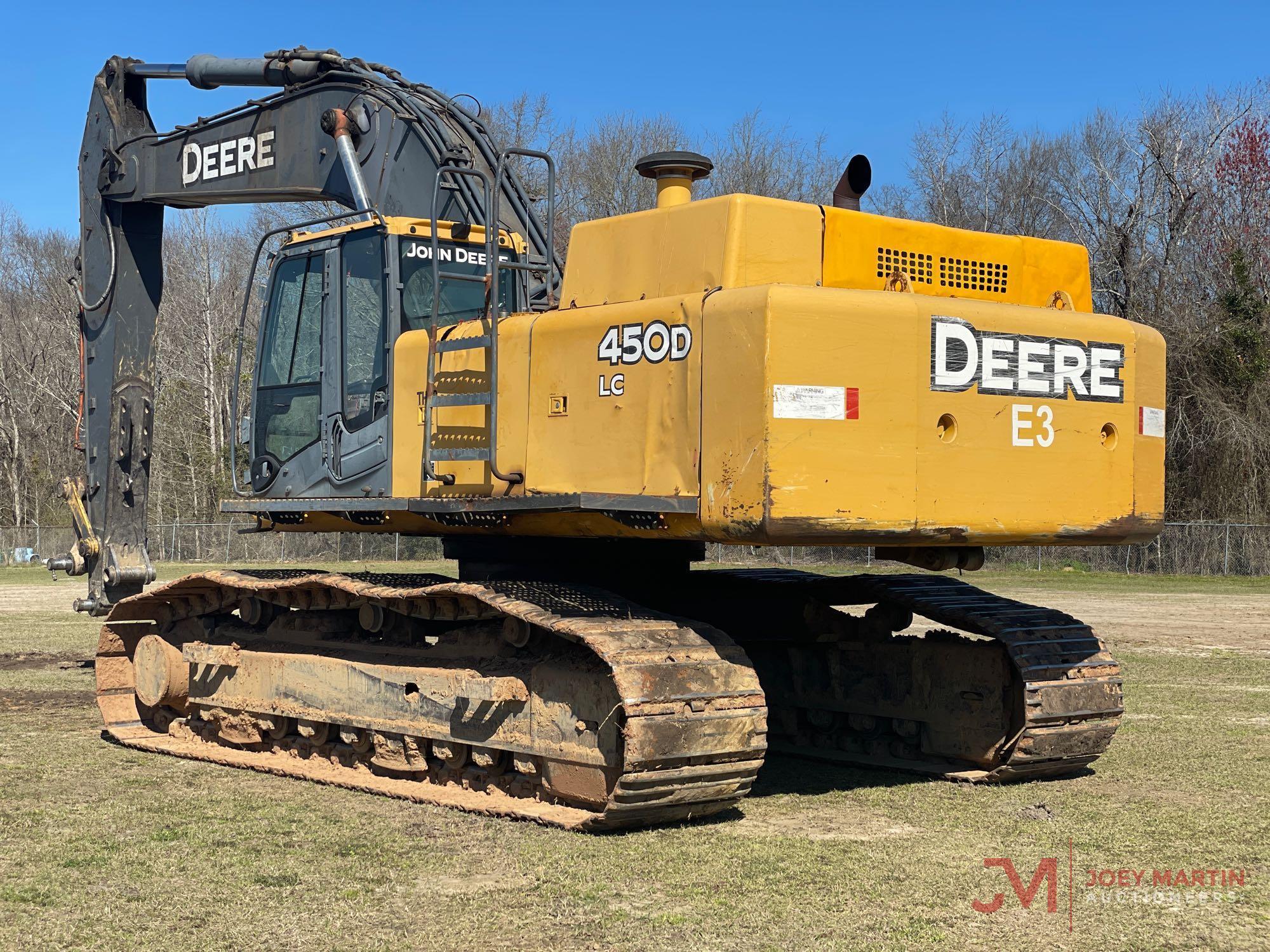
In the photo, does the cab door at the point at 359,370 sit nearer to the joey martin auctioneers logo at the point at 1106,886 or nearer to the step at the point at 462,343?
A: the step at the point at 462,343

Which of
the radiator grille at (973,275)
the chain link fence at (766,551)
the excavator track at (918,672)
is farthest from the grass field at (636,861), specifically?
the chain link fence at (766,551)

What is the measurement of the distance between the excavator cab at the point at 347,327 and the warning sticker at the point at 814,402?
2706 mm

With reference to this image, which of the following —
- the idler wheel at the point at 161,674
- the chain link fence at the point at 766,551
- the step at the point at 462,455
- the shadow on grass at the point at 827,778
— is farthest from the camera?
the chain link fence at the point at 766,551

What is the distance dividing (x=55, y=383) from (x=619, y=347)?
60482 millimetres

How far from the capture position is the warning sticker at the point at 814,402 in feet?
23.7

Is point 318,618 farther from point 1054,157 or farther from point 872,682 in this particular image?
point 1054,157

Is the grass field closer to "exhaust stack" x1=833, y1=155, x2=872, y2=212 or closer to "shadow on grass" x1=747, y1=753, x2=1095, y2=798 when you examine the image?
"shadow on grass" x1=747, y1=753, x2=1095, y2=798

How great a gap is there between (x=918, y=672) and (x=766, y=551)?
3078 centimetres

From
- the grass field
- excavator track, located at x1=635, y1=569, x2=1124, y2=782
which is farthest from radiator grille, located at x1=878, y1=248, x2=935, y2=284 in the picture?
the grass field

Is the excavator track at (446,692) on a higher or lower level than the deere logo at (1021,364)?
lower

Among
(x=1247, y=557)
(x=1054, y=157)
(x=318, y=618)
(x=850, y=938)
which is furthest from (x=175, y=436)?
(x=850, y=938)

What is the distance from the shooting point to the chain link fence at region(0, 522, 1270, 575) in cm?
3744

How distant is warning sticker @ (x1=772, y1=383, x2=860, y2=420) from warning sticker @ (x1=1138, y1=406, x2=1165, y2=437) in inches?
80.2

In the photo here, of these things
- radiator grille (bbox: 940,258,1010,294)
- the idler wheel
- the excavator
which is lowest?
the idler wheel
